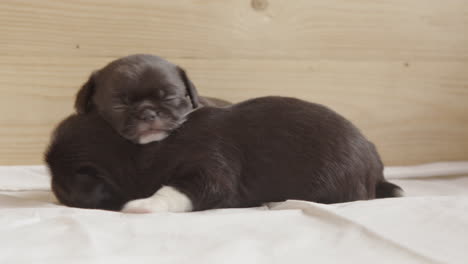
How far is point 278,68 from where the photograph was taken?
1.97 metres

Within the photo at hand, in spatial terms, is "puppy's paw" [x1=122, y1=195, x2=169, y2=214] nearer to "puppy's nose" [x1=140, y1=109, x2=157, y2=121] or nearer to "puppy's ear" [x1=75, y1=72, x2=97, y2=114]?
"puppy's nose" [x1=140, y1=109, x2=157, y2=121]

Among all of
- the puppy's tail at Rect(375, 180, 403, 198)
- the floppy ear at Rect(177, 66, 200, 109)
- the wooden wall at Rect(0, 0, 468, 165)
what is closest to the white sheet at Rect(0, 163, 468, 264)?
the puppy's tail at Rect(375, 180, 403, 198)

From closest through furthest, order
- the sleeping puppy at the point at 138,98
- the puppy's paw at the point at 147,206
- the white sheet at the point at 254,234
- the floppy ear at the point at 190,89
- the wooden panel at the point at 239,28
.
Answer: the white sheet at the point at 254,234, the puppy's paw at the point at 147,206, the sleeping puppy at the point at 138,98, the floppy ear at the point at 190,89, the wooden panel at the point at 239,28

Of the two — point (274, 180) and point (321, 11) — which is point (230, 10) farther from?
point (274, 180)

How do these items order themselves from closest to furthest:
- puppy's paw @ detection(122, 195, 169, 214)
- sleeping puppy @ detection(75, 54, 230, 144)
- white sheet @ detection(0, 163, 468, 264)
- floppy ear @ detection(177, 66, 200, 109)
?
1. white sheet @ detection(0, 163, 468, 264)
2. puppy's paw @ detection(122, 195, 169, 214)
3. sleeping puppy @ detection(75, 54, 230, 144)
4. floppy ear @ detection(177, 66, 200, 109)

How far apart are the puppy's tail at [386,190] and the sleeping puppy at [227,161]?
0.08 metres

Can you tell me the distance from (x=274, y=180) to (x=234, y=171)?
0.09m

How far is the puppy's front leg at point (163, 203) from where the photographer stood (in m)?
1.25

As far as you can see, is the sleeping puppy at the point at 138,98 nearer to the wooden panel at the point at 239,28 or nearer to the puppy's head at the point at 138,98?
the puppy's head at the point at 138,98

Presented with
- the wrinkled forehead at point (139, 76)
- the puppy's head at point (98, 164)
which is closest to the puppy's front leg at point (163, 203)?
the puppy's head at point (98, 164)

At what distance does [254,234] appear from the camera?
42.4 inches

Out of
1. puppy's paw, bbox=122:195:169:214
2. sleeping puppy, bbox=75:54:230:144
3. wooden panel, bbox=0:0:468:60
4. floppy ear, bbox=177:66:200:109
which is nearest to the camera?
puppy's paw, bbox=122:195:169:214

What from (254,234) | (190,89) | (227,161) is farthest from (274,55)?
(254,234)

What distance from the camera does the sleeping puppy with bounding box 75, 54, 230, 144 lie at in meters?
1.35
